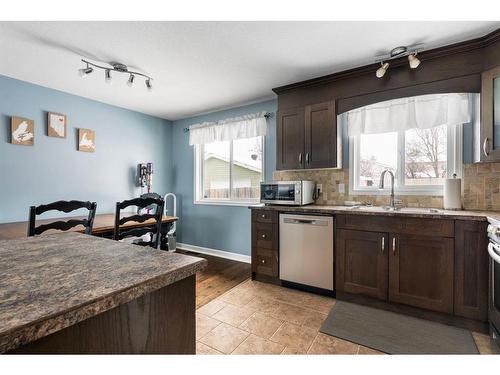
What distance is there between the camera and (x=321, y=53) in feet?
7.28

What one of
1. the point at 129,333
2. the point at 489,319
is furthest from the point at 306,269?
the point at 129,333

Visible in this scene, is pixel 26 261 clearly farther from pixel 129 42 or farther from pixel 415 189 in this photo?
pixel 415 189

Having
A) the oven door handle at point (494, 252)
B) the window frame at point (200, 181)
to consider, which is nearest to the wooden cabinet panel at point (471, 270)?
the oven door handle at point (494, 252)

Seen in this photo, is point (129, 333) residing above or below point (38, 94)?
below

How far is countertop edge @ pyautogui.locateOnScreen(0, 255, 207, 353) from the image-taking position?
1.38ft

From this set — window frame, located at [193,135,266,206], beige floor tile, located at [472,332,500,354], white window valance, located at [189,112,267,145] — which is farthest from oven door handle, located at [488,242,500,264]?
window frame, located at [193,135,266,206]

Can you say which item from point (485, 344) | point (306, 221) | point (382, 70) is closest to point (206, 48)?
point (382, 70)

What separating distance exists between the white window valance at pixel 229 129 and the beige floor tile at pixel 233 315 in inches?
88.8

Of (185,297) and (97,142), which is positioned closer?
(185,297)

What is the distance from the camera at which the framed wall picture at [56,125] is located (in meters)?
2.96

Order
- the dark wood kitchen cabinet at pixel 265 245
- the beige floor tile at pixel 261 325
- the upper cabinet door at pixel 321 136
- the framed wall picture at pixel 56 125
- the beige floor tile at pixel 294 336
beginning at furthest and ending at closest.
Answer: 1. the framed wall picture at pixel 56 125
2. the dark wood kitchen cabinet at pixel 265 245
3. the upper cabinet door at pixel 321 136
4. the beige floor tile at pixel 261 325
5. the beige floor tile at pixel 294 336

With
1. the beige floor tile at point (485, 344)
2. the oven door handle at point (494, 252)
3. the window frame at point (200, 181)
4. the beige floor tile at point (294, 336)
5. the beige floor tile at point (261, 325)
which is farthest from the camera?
the window frame at point (200, 181)

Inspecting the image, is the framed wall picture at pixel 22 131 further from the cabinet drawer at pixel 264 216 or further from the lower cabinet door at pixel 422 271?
the lower cabinet door at pixel 422 271
